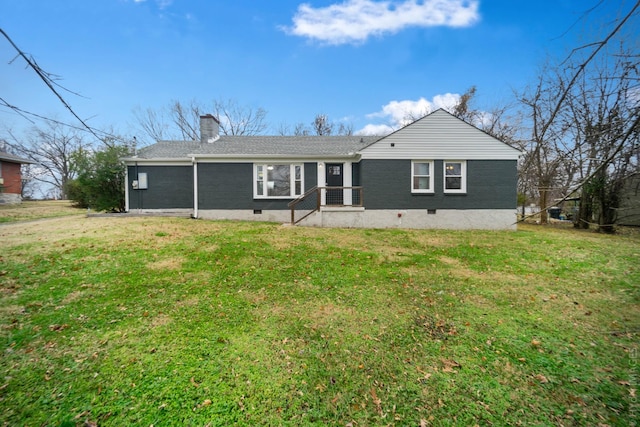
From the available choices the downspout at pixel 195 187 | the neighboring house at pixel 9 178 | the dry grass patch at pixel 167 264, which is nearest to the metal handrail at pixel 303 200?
the downspout at pixel 195 187

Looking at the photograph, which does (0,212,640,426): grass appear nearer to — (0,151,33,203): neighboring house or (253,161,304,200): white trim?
(253,161,304,200): white trim

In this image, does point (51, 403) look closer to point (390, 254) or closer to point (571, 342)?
point (571, 342)

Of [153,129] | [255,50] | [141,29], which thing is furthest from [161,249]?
[153,129]

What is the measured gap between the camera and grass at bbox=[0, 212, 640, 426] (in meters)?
2.25

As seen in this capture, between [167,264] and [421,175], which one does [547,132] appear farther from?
[421,175]

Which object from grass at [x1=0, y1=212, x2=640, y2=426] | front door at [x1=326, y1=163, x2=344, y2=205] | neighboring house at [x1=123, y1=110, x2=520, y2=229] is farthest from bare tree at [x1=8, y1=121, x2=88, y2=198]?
grass at [x1=0, y1=212, x2=640, y2=426]

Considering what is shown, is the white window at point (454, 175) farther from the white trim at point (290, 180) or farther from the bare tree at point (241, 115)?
the bare tree at point (241, 115)

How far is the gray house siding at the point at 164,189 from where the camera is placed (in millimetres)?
13375

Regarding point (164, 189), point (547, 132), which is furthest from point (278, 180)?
point (547, 132)

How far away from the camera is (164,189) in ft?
44.3

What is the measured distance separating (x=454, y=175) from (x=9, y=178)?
32643mm

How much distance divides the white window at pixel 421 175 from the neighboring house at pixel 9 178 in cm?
2947

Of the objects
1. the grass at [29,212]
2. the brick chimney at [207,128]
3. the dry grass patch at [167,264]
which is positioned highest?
the brick chimney at [207,128]

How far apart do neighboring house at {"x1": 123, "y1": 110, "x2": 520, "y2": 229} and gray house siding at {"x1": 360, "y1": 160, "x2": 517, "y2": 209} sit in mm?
45
